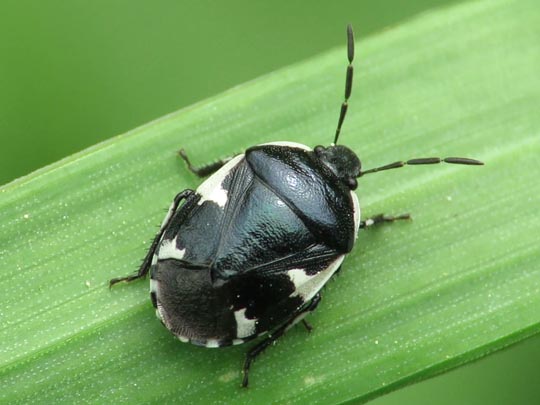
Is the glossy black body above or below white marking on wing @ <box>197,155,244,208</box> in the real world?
below

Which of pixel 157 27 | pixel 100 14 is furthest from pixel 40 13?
pixel 157 27

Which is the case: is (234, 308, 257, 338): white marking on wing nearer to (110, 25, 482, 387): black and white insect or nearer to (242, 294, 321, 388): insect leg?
(110, 25, 482, 387): black and white insect

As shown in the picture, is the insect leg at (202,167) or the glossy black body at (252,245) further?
the insect leg at (202,167)

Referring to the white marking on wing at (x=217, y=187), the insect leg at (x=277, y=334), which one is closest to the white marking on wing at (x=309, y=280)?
the insect leg at (x=277, y=334)

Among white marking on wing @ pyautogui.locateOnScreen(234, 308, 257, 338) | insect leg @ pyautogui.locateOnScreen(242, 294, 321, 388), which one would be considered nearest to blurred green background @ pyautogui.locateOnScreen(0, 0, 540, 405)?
insect leg @ pyautogui.locateOnScreen(242, 294, 321, 388)

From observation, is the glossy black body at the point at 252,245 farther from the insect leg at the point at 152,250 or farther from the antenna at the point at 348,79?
the antenna at the point at 348,79
